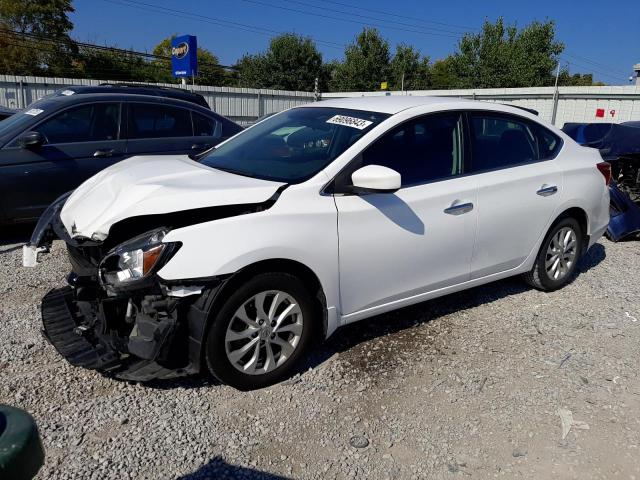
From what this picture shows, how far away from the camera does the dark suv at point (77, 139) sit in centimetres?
580

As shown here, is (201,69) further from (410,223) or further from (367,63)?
(410,223)

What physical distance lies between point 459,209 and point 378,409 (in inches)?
62.1

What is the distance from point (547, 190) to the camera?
4.66m

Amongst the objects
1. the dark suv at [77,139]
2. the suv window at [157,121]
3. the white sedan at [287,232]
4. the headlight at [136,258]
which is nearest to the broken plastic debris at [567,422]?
the white sedan at [287,232]

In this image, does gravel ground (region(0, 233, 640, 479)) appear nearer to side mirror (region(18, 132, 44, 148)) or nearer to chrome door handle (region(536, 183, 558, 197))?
chrome door handle (region(536, 183, 558, 197))

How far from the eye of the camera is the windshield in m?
3.63

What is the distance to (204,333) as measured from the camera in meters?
2.98

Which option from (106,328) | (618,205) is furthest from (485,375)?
(618,205)

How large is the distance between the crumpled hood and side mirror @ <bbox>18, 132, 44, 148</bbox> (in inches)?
99.6

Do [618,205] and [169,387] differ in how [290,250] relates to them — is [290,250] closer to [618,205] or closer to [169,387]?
[169,387]

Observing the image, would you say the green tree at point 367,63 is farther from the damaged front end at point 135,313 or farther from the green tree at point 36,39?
the damaged front end at point 135,313

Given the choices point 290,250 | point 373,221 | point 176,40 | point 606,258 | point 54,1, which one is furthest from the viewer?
point 54,1

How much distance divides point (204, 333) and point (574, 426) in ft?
7.00

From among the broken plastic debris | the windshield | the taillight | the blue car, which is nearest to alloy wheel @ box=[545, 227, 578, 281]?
the taillight
